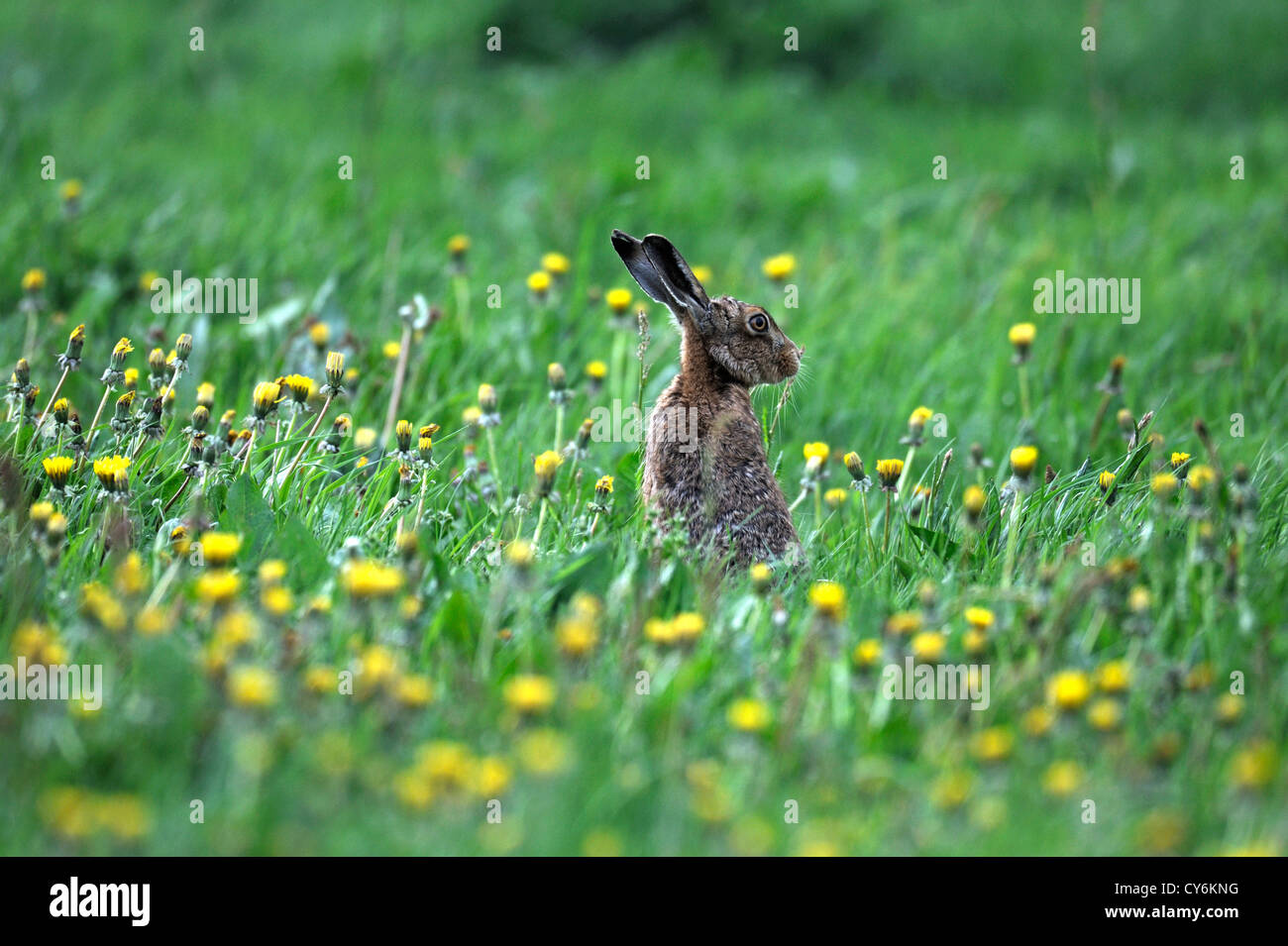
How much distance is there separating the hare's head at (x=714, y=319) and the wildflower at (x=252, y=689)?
8.31 feet

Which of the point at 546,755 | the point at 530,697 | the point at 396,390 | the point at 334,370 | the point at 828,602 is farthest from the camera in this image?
the point at 396,390

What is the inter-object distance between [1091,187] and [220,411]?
21.1 ft

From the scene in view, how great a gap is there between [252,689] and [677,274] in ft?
8.83

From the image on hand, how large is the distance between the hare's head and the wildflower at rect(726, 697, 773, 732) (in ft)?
7.16

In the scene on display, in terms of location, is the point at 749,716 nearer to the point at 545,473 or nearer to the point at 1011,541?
the point at 545,473

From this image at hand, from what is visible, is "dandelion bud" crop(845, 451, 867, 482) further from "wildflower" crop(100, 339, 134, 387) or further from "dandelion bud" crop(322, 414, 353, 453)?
"wildflower" crop(100, 339, 134, 387)

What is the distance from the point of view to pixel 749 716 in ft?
9.22

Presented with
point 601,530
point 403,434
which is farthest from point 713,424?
point 403,434

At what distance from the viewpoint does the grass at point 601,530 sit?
2.73 m

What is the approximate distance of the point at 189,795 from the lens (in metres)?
2.72

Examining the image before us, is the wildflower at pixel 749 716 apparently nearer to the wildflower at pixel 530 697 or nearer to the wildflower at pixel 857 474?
the wildflower at pixel 530 697

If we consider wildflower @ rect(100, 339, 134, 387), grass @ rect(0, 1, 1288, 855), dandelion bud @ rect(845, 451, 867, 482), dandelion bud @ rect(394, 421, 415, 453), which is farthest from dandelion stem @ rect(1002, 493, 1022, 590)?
wildflower @ rect(100, 339, 134, 387)
